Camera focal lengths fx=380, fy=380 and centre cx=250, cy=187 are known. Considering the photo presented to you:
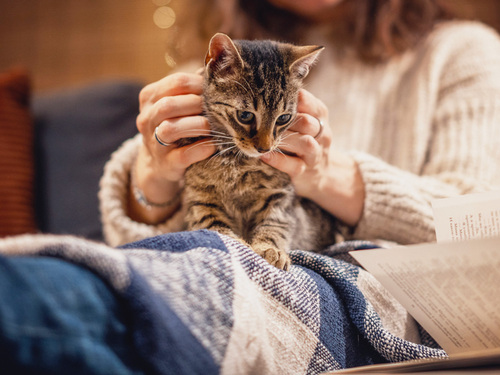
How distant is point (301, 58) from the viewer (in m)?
0.78

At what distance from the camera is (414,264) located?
0.51 m

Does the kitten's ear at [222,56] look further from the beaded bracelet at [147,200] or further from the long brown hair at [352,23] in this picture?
the long brown hair at [352,23]

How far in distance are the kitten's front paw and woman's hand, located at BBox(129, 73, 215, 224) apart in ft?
0.79

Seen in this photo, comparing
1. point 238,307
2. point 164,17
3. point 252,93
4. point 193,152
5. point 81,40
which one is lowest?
point 238,307

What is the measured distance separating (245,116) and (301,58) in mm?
164

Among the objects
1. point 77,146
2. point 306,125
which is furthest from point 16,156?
point 306,125

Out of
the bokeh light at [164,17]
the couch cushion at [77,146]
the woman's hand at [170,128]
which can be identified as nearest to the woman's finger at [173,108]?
the woman's hand at [170,128]

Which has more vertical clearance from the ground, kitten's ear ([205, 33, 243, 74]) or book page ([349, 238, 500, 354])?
kitten's ear ([205, 33, 243, 74])

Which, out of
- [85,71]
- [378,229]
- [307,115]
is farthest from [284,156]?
[85,71]

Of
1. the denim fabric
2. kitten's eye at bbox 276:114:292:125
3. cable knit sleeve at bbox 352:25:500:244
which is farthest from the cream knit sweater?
the denim fabric

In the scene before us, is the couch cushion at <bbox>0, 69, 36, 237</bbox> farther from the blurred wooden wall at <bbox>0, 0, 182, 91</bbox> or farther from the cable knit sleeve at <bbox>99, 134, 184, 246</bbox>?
the blurred wooden wall at <bbox>0, 0, 182, 91</bbox>

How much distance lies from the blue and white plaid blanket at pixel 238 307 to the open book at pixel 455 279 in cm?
6

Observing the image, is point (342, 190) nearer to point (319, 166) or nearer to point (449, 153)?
point (319, 166)

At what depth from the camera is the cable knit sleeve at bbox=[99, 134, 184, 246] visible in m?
1.00
